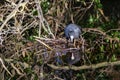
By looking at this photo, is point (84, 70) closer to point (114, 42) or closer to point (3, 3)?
point (114, 42)

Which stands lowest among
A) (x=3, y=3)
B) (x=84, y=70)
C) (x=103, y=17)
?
(x=84, y=70)

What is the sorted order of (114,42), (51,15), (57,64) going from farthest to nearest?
(51,15), (114,42), (57,64)

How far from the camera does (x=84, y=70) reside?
281 cm

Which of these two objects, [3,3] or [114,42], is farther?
[3,3]

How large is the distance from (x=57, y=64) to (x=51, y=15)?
59cm

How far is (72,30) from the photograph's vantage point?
9.73ft

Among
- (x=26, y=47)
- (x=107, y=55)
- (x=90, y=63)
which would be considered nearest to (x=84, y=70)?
(x=90, y=63)

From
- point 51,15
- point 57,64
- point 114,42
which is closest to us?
point 57,64

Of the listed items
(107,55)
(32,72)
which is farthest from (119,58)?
(32,72)

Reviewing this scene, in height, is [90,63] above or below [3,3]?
below

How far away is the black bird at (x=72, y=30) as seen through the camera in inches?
117

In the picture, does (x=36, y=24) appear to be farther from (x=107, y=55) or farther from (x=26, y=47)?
(x=107, y=55)

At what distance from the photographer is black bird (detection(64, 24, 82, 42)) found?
297 centimetres

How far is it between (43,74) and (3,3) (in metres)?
0.86
